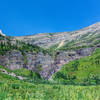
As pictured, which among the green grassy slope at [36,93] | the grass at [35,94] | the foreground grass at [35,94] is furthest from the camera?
the green grassy slope at [36,93]

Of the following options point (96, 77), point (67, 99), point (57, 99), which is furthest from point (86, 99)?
point (96, 77)

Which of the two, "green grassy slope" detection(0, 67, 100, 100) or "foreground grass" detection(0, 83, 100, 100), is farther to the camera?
"green grassy slope" detection(0, 67, 100, 100)

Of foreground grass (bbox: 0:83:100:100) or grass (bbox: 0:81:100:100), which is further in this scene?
grass (bbox: 0:81:100:100)

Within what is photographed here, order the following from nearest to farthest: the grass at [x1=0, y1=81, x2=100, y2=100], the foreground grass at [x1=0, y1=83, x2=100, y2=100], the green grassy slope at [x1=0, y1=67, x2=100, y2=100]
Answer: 1. the foreground grass at [x1=0, y1=83, x2=100, y2=100]
2. the grass at [x1=0, y1=81, x2=100, y2=100]
3. the green grassy slope at [x1=0, y1=67, x2=100, y2=100]

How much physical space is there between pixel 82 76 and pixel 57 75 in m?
36.7

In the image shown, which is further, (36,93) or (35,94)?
(36,93)

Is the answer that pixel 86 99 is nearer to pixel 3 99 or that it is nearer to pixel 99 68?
pixel 3 99

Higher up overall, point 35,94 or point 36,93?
point 36,93

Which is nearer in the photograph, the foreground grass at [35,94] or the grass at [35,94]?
the foreground grass at [35,94]

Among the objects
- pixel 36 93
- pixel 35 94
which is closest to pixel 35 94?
pixel 35 94

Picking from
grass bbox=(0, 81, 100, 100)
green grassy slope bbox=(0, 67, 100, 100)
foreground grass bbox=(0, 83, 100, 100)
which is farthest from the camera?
green grassy slope bbox=(0, 67, 100, 100)

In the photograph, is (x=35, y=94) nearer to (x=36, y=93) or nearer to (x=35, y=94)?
(x=35, y=94)

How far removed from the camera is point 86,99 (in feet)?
220

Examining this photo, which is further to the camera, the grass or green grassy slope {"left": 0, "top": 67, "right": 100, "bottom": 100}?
green grassy slope {"left": 0, "top": 67, "right": 100, "bottom": 100}
